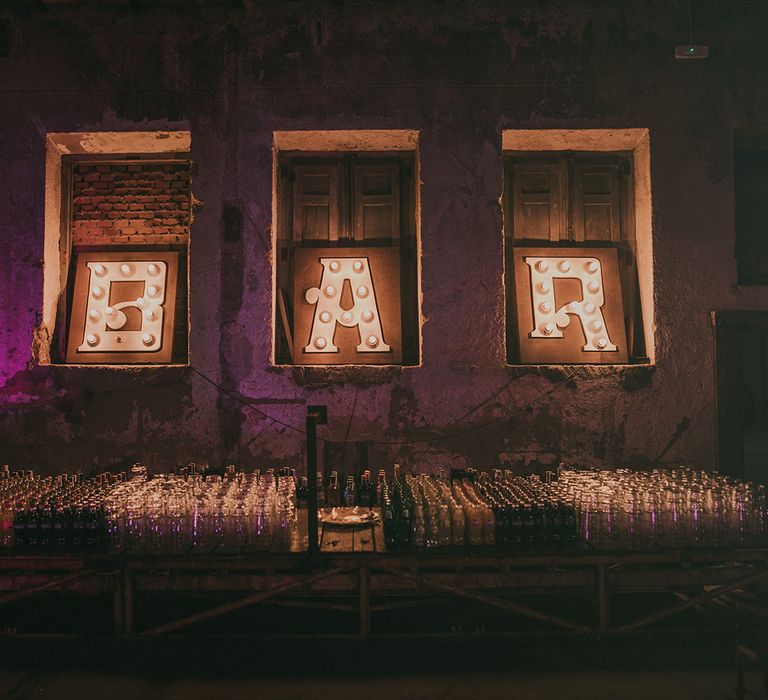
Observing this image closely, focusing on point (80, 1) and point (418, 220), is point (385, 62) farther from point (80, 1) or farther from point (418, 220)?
point (80, 1)

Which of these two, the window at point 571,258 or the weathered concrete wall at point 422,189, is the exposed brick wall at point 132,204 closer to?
the weathered concrete wall at point 422,189

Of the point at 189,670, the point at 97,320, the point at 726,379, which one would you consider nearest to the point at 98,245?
the point at 97,320

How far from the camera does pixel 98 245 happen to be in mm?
7281

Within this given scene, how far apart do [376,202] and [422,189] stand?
2.34 feet

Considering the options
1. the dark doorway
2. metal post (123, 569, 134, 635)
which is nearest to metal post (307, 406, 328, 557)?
metal post (123, 569, 134, 635)

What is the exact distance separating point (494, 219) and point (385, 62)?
81.9 inches

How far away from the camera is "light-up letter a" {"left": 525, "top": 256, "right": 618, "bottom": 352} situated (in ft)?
23.1

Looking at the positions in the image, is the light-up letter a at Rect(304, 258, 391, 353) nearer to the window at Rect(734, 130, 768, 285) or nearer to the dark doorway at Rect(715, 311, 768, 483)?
the dark doorway at Rect(715, 311, 768, 483)

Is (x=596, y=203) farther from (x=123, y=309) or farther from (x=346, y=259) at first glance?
(x=123, y=309)

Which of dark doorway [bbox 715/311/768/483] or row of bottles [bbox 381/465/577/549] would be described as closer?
row of bottles [bbox 381/465/577/549]

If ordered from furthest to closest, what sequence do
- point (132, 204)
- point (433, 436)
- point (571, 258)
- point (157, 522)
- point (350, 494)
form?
point (132, 204), point (571, 258), point (433, 436), point (350, 494), point (157, 522)

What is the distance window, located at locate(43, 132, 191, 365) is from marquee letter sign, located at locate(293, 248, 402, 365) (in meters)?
1.41

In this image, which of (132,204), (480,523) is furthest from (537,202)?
(132,204)

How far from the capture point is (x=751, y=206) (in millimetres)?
7438
